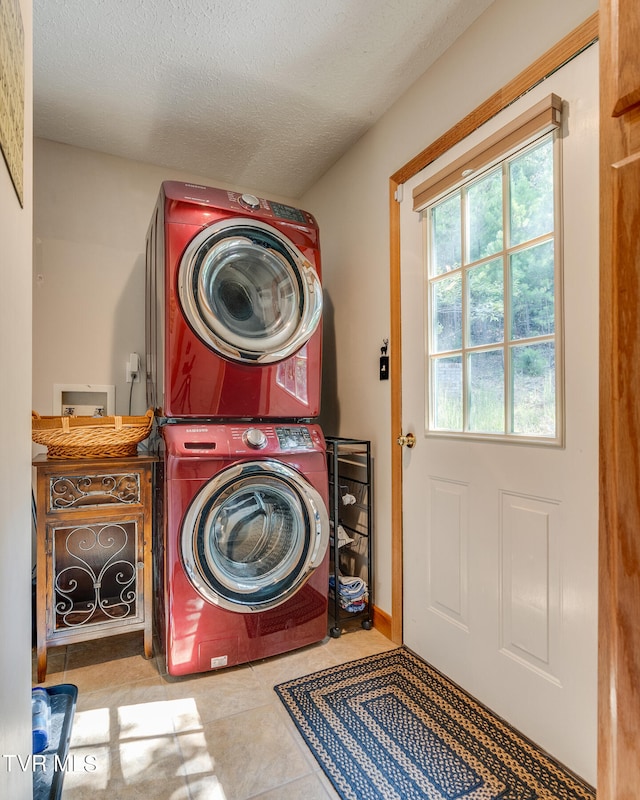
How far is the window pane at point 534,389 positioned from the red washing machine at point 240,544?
2.76 feet

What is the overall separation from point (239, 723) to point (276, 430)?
1.02 metres

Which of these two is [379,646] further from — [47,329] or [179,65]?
[179,65]

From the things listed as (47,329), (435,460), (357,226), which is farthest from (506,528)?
(47,329)

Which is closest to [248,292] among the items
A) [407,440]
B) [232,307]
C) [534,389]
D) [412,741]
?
[232,307]

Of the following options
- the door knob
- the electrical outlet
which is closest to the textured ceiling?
the electrical outlet

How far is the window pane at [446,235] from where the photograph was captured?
5.54 ft

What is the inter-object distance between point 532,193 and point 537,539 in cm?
106

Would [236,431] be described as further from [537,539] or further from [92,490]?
[537,539]

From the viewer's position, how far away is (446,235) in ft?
5.71

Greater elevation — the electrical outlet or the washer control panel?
the electrical outlet

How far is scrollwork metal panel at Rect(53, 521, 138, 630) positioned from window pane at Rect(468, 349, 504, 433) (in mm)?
1432

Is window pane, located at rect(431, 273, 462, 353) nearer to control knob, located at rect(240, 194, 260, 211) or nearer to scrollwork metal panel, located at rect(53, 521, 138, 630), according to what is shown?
control knob, located at rect(240, 194, 260, 211)

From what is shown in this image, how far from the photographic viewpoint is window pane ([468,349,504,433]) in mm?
1511

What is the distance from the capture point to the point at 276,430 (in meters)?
1.90
